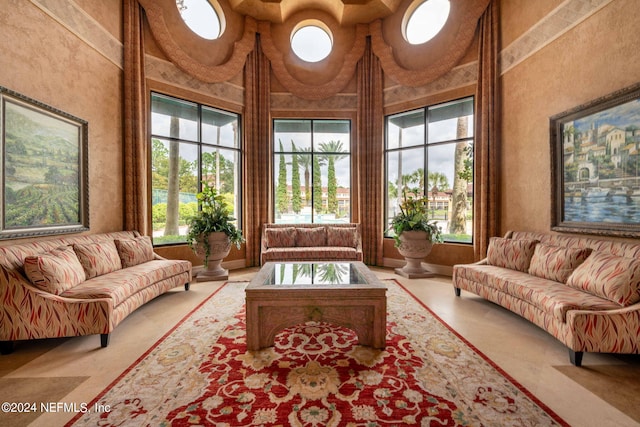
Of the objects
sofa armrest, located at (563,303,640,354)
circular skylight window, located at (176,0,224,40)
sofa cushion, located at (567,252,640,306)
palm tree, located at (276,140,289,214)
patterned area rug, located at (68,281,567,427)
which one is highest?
circular skylight window, located at (176,0,224,40)

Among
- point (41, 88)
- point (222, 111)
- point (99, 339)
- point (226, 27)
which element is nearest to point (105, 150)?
point (41, 88)

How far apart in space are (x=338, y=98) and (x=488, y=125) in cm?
332

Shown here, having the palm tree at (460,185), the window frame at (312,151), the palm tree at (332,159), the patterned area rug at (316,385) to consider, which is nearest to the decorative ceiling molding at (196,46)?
the window frame at (312,151)

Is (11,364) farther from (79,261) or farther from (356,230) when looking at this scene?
(356,230)

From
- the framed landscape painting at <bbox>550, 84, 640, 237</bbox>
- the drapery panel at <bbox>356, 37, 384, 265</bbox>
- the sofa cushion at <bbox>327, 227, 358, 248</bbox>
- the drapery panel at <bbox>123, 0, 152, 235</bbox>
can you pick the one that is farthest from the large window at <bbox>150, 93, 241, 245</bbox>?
the framed landscape painting at <bbox>550, 84, 640, 237</bbox>

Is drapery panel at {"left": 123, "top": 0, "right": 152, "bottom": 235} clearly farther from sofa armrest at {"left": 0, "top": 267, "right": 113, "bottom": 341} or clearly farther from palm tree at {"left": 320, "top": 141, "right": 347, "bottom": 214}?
palm tree at {"left": 320, "top": 141, "right": 347, "bottom": 214}

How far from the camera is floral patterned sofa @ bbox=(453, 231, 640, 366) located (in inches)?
93.5

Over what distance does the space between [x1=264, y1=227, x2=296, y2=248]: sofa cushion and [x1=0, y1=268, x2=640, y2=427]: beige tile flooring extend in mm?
2394

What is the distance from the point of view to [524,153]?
4.65 meters

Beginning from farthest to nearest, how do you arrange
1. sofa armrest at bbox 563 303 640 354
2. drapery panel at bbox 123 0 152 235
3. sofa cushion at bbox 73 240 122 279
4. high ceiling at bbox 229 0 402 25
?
1. high ceiling at bbox 229 0 402 25
2. drapery panel at bbox 123 0 152 235
3. sofa cushion at bbox 73 240 122 279
4. sofa armrest at bbox 563 303 640 354

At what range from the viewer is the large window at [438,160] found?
5805mm

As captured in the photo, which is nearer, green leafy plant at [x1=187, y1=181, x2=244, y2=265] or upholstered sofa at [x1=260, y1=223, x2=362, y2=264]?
green leafy plant at [x1=187, y1=181, x2=244, y2=265]

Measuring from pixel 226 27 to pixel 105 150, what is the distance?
3682mm

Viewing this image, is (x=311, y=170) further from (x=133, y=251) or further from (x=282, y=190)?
(x=133, y=251)
